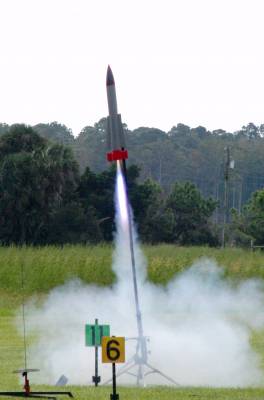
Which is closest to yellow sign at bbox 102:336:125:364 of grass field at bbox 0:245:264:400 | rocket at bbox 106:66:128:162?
rocket at bbox 106:66:128:162

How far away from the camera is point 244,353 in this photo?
19078 mm

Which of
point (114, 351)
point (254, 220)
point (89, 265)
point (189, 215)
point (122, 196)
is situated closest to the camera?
point (114, 351)

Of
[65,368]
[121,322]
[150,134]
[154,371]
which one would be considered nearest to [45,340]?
[121,322]

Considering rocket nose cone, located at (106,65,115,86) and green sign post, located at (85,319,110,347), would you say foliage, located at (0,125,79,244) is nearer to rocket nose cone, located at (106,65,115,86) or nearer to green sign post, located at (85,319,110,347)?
rocket nose cone, located at (106,65,115,86)

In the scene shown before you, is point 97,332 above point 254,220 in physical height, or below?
above

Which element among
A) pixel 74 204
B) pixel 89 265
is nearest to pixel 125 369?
pixel 89 265

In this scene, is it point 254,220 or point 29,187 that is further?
point 254,220

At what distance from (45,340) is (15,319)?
6.69 m

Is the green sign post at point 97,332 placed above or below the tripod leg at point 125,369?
above

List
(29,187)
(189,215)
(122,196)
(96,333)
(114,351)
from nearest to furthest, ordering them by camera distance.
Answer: (114,351) → (96,333) → (122,196) → (29,187) → (189,215)

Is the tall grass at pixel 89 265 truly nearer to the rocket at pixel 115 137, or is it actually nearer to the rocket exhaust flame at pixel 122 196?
the rocket exhaust flame at pixel 122 196

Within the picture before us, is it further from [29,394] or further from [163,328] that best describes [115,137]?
[163,328]

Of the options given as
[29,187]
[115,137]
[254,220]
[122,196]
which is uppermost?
[115,137]

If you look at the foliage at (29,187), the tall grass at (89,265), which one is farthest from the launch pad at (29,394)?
the foliage at (29,187)
